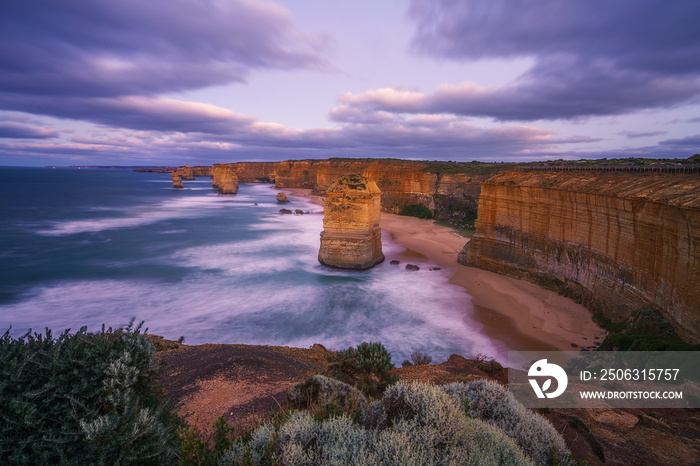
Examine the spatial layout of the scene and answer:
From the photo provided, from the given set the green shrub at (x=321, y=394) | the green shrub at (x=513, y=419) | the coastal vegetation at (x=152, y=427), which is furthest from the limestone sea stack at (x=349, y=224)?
the coastal vegetation at (x=152, y=427)

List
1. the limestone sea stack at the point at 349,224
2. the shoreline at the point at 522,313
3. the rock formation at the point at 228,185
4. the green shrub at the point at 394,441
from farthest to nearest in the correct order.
Answer: the rock formation at the point at 228,185, the limestone sea stack at the point at 349,224, the shoreline at the point at 522,313, the green shrub at the point at 394,441

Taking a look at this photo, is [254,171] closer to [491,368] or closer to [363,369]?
[491,368]

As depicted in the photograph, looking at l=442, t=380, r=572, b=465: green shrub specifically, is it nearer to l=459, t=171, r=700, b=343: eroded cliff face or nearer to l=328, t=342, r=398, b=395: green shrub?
l=328, t=342, r=398, b=395: green shrub

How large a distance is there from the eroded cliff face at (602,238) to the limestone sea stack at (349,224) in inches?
276

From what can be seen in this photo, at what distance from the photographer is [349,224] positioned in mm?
21078

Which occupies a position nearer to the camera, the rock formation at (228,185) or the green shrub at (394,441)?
the green shrub at (394,441)

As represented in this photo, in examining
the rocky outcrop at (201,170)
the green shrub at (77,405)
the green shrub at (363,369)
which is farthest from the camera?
the rocky outcrop at (201,170)

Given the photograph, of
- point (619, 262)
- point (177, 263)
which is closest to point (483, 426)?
point (619, 262)

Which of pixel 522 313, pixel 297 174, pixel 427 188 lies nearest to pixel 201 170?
pixel 297 174

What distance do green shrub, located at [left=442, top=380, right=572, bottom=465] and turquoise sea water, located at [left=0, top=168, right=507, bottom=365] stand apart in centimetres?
787

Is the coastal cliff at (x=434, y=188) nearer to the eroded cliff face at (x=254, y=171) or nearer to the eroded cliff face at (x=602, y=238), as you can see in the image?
the eroded cliff face at (x=602, y=238)

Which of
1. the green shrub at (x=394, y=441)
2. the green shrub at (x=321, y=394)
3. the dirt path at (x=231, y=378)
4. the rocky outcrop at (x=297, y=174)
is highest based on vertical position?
the rocky outcrop at (x=297, y=174)

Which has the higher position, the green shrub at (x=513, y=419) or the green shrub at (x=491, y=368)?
the green shrub at (x=513, y=419)

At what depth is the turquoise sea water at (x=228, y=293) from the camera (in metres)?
14.6
